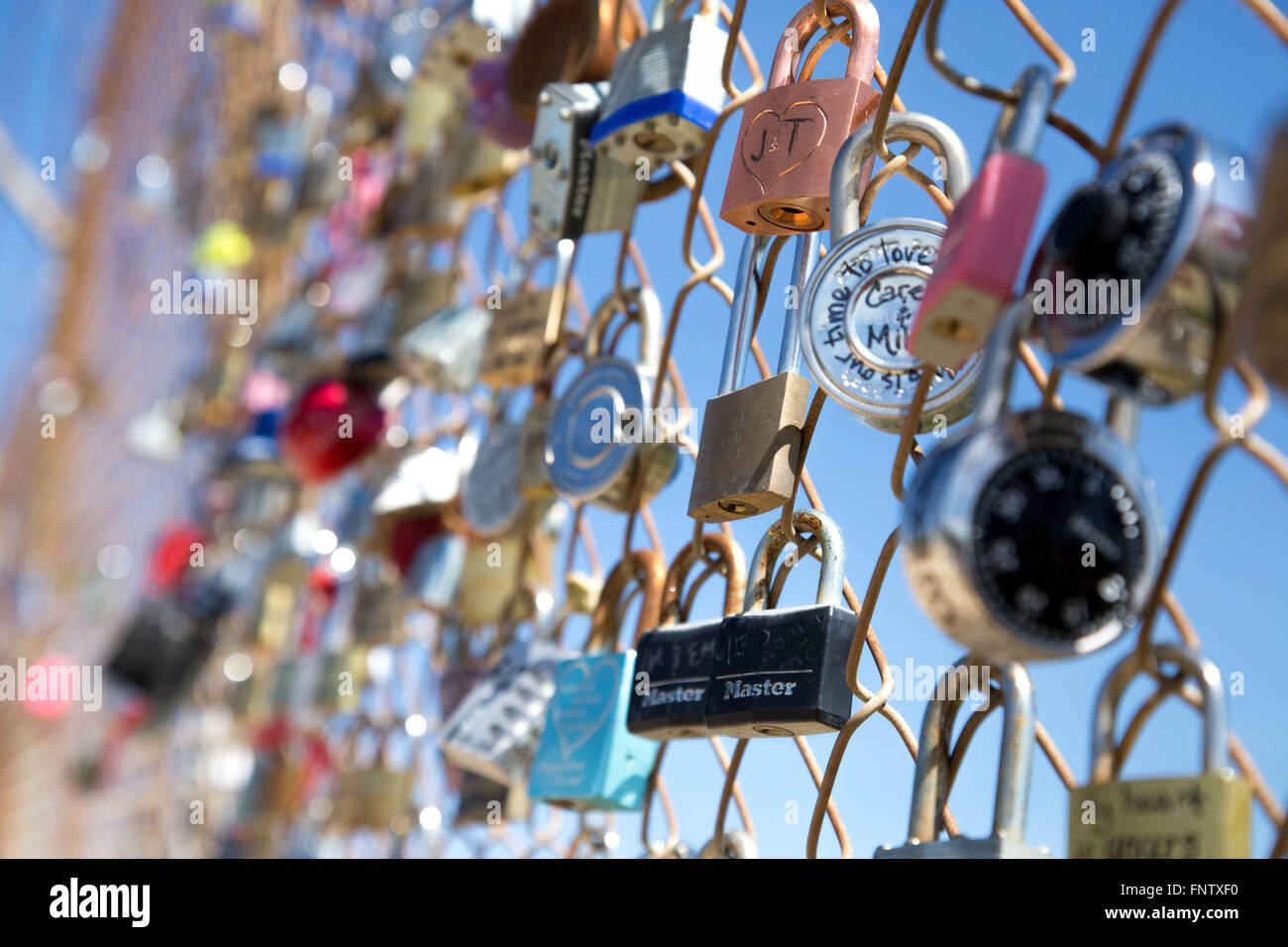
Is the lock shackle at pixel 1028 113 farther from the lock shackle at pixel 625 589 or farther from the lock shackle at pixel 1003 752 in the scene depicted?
the lock shackle at pixel 625 589

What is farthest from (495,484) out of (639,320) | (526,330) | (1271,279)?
(1271,279)

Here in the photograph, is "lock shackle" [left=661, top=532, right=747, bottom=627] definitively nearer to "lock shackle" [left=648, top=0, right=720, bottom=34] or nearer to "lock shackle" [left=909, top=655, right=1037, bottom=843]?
"lock shackle" [left=909, top=655, right=1037, bottom=843]

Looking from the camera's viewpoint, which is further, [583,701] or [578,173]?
[578,173]

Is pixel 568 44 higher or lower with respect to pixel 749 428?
higher

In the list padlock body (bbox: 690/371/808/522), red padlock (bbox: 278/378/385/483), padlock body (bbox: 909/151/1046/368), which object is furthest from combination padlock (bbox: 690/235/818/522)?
red padlock (bbox: 278/378/385/483)

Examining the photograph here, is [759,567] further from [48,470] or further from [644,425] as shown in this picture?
[48,470]

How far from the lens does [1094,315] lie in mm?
468

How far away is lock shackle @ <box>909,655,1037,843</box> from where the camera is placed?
1.77 feet

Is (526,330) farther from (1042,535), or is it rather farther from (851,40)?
(1042,535)

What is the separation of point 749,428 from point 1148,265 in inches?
12.8

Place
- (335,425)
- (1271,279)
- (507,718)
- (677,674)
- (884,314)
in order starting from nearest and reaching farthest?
(1271,279)
(884,314)
(677,674)
(507,718)
(335,425)

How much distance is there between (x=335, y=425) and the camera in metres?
1.63
